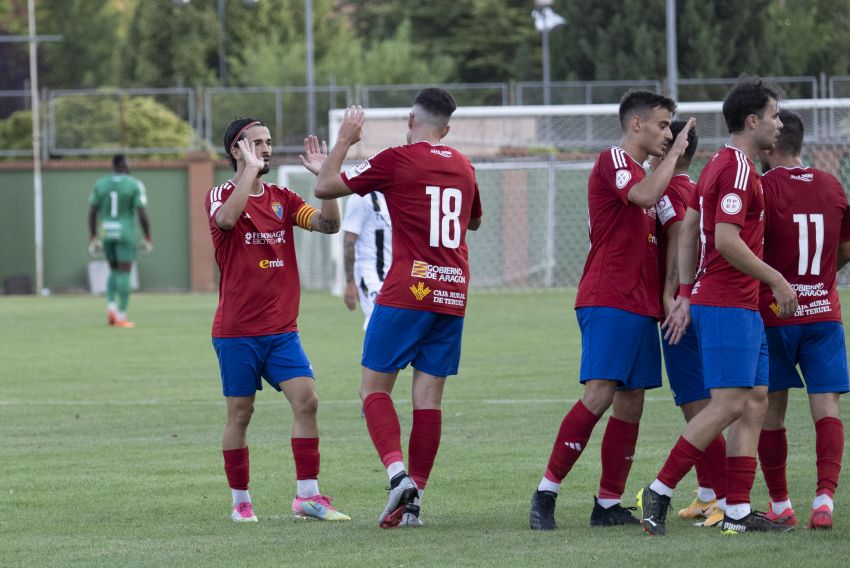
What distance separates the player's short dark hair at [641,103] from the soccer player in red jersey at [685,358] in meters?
0.20

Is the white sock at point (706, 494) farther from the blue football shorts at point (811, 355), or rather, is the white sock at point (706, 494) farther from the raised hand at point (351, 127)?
the raised hand at point (351, 127)

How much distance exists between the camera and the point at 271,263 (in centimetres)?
738

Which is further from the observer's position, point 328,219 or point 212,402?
point 212,402

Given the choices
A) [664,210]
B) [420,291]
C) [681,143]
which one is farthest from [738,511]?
[420,291]

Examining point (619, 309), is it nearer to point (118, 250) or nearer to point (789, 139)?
point (789, 139)

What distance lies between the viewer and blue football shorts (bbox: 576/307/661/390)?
6.66 m

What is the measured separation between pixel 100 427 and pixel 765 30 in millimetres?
35301

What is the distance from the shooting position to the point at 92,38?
64.0m

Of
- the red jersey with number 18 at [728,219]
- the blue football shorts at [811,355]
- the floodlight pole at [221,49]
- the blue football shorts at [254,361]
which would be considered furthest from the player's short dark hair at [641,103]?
the floodlight pole at [221,49]

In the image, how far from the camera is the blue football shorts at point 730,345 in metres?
6.29

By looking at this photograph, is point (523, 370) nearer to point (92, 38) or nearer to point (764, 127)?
point (764, 127)

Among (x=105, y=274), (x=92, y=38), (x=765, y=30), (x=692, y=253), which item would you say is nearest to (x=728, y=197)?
(x=692, y=253)

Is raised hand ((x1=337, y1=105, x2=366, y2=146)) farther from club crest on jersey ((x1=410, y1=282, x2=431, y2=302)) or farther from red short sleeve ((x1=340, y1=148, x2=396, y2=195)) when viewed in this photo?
club crest on jersey ((x1=410, y1=282, x2=431, y2=302))

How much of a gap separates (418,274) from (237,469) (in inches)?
53.6
